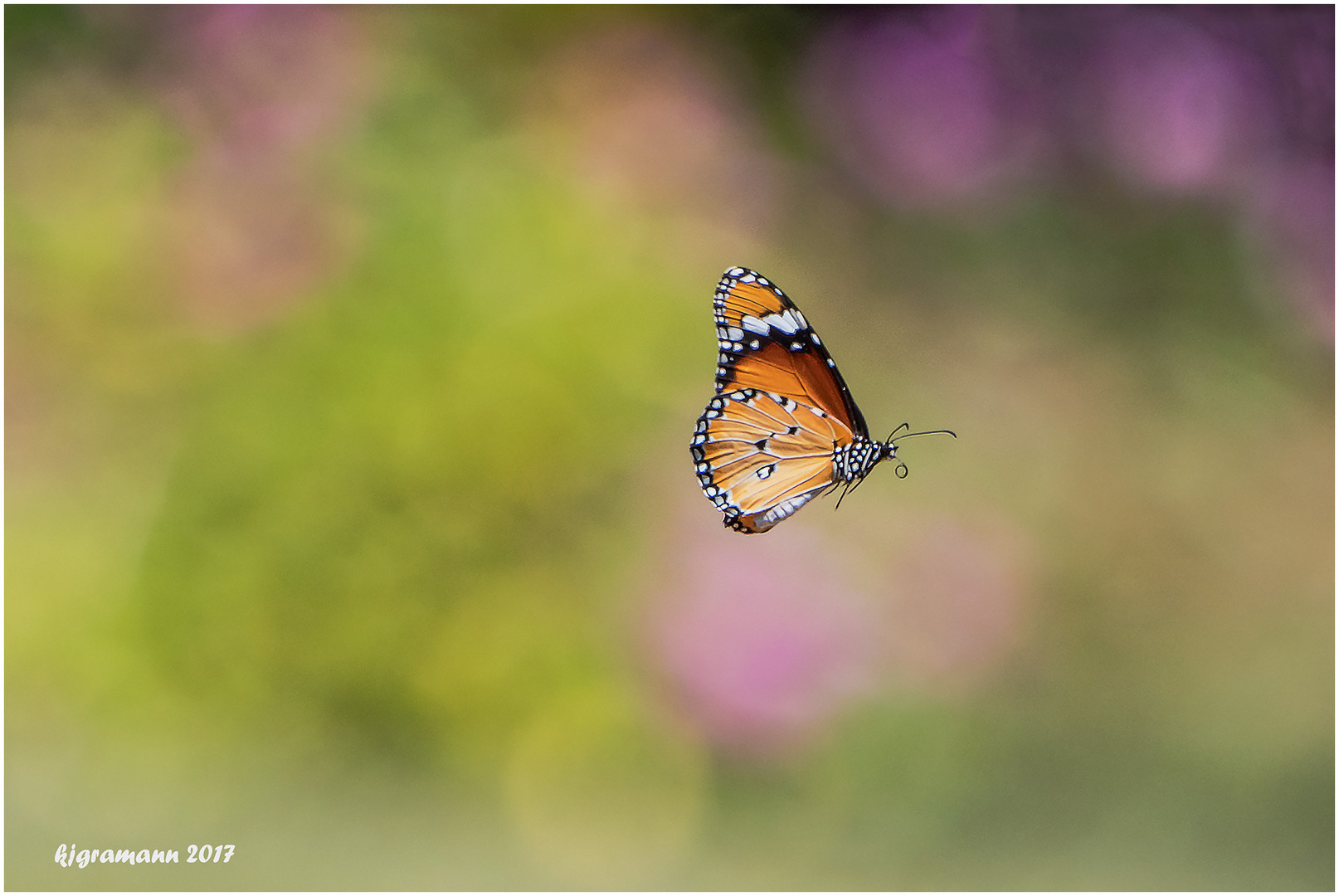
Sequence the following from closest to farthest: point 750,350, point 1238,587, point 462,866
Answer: point 750,350 < point 462,866 < point 1238,587

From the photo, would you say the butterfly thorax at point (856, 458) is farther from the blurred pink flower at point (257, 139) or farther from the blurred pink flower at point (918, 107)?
the blurred pink flower at point (257, 139)

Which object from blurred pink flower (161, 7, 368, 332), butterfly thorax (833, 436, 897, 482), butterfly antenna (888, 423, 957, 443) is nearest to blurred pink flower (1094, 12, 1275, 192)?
butterfly antenna (888, 423, 957, 443)

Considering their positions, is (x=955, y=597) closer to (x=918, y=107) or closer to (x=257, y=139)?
(x=918, y=107)

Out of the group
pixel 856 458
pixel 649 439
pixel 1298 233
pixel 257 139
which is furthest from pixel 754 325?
pixel 1298 233

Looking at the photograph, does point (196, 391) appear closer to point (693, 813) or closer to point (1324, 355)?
point (693, 813)

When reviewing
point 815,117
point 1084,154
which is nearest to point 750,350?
point 815,117

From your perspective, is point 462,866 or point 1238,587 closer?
point 462,866

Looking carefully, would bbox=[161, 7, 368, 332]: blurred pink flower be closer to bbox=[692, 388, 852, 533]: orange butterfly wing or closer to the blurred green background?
the blurred green background
